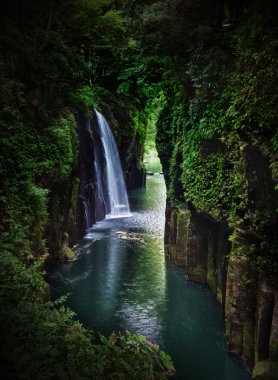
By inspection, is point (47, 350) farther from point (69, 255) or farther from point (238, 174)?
point (69, 255)

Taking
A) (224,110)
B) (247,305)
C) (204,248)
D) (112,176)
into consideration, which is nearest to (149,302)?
(204,248)

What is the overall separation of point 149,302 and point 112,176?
656 inches

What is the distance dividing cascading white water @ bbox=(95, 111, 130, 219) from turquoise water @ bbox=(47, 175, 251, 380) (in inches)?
324

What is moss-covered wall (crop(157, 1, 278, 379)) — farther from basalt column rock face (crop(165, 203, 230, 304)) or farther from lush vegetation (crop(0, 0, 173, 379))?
lush vegetation (crop(0, 0, 173, 379))

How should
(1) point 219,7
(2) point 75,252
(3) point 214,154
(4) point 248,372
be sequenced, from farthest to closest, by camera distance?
(2) point 75,252, (1) point 219,7, (3) point 214,154, (4) point 248,372

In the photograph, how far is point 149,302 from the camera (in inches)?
463

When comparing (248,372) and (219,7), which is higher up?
(219,7)

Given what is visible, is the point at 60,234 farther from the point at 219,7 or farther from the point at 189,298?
the point at 219,7

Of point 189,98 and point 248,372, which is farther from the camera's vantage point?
point 189,98

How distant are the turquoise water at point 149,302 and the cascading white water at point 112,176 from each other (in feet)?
27.0

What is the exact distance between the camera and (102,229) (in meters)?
21.1

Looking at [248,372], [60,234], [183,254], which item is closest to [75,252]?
[60,234]

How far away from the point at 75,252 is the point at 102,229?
16.3 ft

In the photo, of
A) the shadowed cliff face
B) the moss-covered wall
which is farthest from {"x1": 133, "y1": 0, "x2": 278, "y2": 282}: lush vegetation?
the shadowed cliff face
